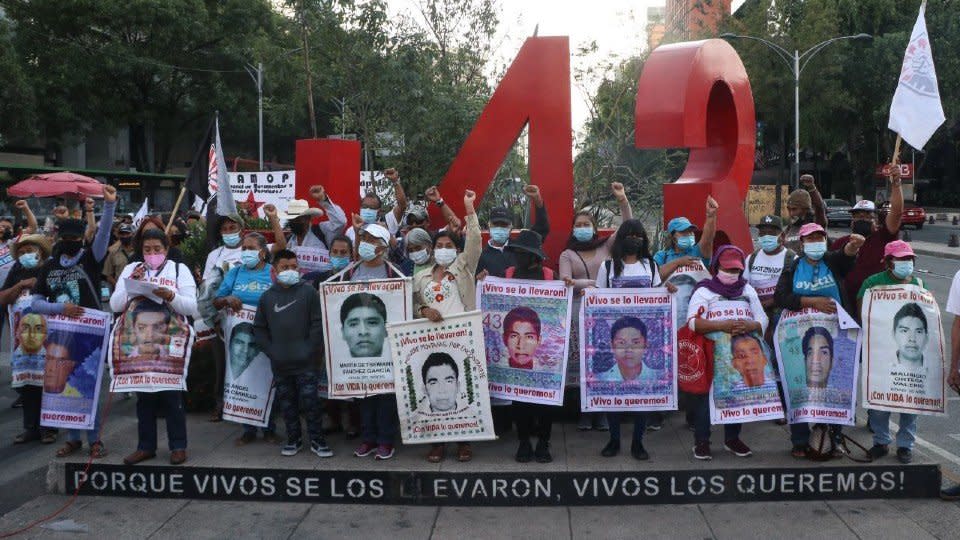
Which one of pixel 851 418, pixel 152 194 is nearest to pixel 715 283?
pixel 851 418

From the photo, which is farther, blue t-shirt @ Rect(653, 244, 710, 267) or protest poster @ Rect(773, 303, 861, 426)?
blue t-shirt @ Rect(653, 244, 710, 267)

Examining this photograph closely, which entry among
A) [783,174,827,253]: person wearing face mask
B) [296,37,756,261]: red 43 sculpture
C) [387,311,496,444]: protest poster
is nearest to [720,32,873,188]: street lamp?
[296,37,756,261]: red 43 sculpture

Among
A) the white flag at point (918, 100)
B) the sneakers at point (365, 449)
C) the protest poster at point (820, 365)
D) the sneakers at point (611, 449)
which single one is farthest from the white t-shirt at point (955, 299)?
the sneakers at point (365, 449)

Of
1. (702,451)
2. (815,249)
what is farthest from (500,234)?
(815,249)

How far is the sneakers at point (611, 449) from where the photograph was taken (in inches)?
280

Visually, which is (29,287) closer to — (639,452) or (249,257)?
(249,257)

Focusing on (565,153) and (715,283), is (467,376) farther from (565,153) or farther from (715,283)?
(565,153)

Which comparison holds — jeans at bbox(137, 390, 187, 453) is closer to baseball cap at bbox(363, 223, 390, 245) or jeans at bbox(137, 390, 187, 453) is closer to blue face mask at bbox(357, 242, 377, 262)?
blue face mask at bbox(357, 242, 377, 262)

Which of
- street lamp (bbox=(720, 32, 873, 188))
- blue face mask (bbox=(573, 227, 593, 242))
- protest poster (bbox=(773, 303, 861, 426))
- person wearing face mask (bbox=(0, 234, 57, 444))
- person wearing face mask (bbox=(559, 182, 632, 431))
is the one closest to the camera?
protest poster (bbox=(773, 303, 861, 426))

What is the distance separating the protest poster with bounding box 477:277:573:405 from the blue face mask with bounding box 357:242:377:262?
901 millimetres

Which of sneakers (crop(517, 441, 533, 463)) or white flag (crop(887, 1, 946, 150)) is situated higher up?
white flag (crop(887, 1, 946, 150))

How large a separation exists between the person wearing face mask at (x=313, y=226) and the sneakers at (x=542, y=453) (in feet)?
8.87

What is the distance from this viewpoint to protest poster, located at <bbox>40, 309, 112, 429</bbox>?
24.3 feet

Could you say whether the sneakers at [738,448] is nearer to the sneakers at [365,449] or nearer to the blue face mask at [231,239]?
the sneakers at [365,449]
